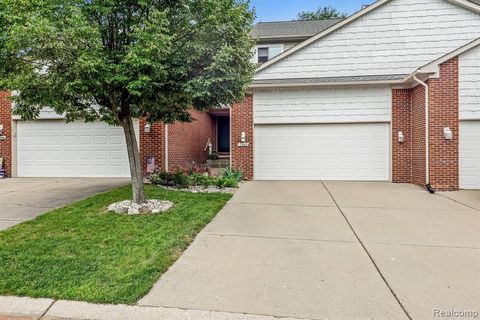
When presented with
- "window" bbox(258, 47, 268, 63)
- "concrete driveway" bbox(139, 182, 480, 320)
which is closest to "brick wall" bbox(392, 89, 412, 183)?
"concrete driveway" bbox(139, 182, 480, 320)

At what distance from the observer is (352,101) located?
1022 centimetres

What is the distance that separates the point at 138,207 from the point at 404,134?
8704mm

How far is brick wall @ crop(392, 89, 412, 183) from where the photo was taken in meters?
9.95

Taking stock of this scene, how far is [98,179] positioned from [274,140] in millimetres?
6428

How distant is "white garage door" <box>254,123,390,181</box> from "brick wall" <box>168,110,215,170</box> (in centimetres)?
289

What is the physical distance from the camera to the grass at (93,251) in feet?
9.87

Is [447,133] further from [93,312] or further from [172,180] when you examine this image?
[93,312]

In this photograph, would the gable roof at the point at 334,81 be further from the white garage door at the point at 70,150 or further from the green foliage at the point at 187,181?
the white garage door at the point at 70,150

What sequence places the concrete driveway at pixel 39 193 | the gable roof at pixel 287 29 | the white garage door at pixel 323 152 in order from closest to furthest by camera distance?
1. the concrete driveway at pixel 39 193
2. the white garage door at pixel 323 152
3. the gable roof at pixel 287 29

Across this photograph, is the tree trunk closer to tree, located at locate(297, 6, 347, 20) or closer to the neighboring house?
the neighboring house

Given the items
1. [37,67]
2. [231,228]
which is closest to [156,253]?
[231,228]

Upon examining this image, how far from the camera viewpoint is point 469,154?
8875 mm

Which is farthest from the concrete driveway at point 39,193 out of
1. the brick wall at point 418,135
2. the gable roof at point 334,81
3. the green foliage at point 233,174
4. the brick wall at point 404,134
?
the brick wall at point 418,135

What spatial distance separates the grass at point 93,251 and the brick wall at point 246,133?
4473mm
